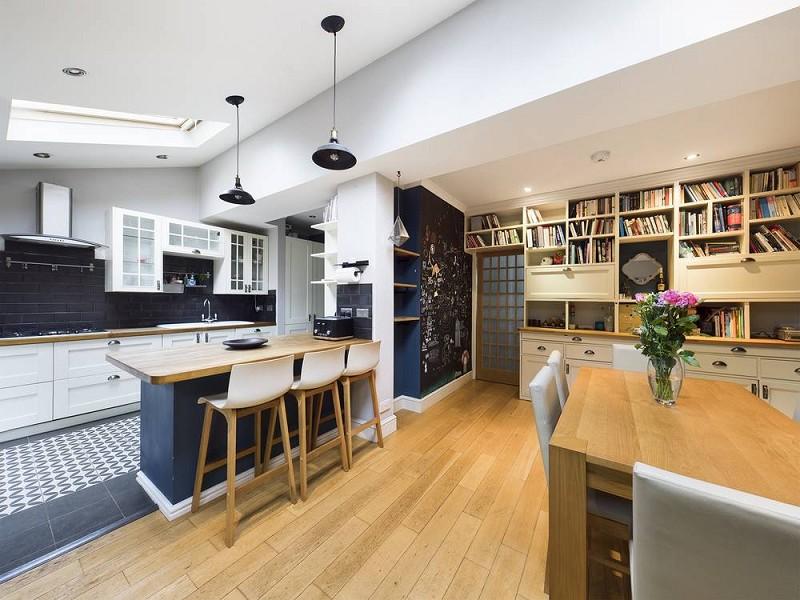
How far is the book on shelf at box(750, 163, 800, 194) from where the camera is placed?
2.67 m

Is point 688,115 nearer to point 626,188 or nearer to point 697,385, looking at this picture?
point 626,188

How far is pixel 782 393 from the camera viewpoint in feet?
8.36

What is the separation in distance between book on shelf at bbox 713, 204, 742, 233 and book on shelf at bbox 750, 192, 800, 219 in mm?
95

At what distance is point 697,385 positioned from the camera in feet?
5.72

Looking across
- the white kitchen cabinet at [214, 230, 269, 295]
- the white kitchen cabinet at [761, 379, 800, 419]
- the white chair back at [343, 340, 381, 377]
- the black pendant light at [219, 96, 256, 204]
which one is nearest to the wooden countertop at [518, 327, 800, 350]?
the white kitchen cabinet at [761, 379, 800, 419]

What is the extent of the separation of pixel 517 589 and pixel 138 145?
4691 mm

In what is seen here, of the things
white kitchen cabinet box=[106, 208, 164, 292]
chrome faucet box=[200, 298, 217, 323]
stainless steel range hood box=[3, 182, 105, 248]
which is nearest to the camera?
stainless steel range hood box=[3, 182, 105, 248]

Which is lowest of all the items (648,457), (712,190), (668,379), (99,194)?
(648,457)

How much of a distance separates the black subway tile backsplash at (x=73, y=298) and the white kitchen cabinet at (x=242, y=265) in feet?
1.20

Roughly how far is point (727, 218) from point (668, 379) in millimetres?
2658

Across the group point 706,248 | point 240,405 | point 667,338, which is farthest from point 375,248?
point 706,248

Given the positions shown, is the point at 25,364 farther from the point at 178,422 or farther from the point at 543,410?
the point at 543,410

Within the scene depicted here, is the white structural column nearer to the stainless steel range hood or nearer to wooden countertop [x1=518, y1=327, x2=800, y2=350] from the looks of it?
wooden countertop [x1=518, y1=327, x2=800, y2=350]

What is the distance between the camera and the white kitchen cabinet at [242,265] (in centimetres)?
423
